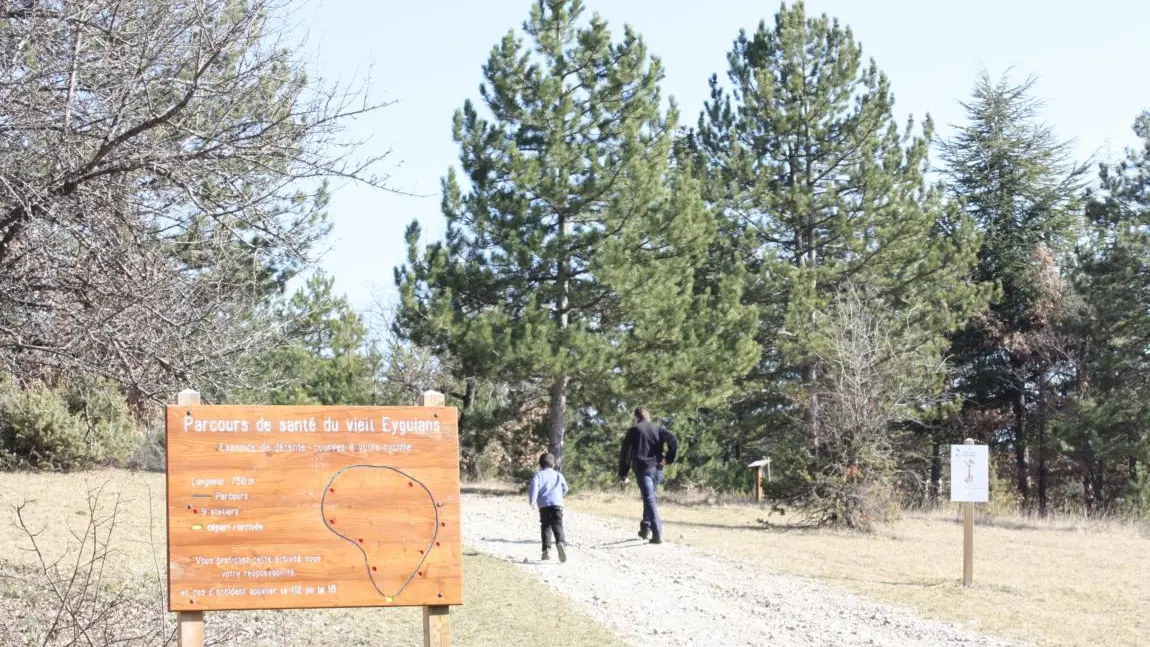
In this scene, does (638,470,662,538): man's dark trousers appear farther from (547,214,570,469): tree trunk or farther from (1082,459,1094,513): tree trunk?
(1082,459,1094,513): tree trunk

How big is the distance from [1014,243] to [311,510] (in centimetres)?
3554

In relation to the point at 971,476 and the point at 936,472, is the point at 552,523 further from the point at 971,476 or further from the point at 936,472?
the point at 936,472

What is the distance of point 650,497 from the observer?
15.8m

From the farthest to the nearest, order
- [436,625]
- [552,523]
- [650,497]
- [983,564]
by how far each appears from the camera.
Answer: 1. [983,564]
2. [650,497]
3. [552,523]
4. [436,625]

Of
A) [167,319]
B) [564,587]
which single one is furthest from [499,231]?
[167,319]

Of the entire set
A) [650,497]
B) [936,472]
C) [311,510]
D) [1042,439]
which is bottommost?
[936,472]

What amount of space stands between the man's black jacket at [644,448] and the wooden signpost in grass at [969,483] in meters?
3.76

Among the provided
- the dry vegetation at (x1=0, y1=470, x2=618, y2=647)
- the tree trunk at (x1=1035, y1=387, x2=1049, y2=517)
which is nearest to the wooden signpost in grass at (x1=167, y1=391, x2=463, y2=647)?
the dry vegetation at (x1=0, y1=470, x2=618, y2=647)

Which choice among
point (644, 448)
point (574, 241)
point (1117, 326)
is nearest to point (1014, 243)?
point (1117, 326)

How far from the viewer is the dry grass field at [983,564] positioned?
1153 centimetres

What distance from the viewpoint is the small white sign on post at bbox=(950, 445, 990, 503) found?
528 inches

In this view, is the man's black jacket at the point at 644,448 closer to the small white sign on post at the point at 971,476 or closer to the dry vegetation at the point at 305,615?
the dry vegetation at the point at 305,615

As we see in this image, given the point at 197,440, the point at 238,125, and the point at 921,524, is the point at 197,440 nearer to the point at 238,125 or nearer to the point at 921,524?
the point at 238,125

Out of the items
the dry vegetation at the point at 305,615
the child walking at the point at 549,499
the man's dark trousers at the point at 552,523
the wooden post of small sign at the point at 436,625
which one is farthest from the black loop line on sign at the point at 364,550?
the man's dark trousers at the point at 552,523
